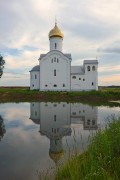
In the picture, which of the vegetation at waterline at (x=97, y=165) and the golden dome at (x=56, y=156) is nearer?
the vegetation at waterline at (x=97, y=165)

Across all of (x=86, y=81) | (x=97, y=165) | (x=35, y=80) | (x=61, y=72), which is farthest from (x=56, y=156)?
(x=35, y=80)

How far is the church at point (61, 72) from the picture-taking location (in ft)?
172

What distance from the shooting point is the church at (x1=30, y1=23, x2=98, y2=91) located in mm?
52375

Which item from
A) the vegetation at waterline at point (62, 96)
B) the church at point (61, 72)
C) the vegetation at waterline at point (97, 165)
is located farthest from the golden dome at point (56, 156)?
the church at point (61, 72)

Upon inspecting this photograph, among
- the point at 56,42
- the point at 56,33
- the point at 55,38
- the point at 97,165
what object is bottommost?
the point at 97,165

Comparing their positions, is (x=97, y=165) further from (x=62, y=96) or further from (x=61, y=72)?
(x=61, y=72)

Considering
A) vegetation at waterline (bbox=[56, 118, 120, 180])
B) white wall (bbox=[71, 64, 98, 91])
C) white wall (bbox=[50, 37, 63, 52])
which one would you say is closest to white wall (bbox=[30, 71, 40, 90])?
white wall (bbox=[50, 37, 63, 52])

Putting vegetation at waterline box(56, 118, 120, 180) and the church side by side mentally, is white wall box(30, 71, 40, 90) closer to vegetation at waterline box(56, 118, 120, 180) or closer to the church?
the church

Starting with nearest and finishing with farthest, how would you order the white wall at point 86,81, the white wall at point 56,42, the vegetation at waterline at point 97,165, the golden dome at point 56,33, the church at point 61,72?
the vegetation at waterline at point 97,165 → the church at point 61,72 → the white wall at point 86,81 → the golden dome at point 56,33 → the white wall at point 56,42

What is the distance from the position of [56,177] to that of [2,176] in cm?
172

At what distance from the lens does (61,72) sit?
2074 inches

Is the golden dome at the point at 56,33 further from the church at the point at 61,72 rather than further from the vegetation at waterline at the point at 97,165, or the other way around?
the vegetation at waterline at the point at 97,165

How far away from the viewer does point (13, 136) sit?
13.4 metres

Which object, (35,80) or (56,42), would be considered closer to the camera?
(56,42)
